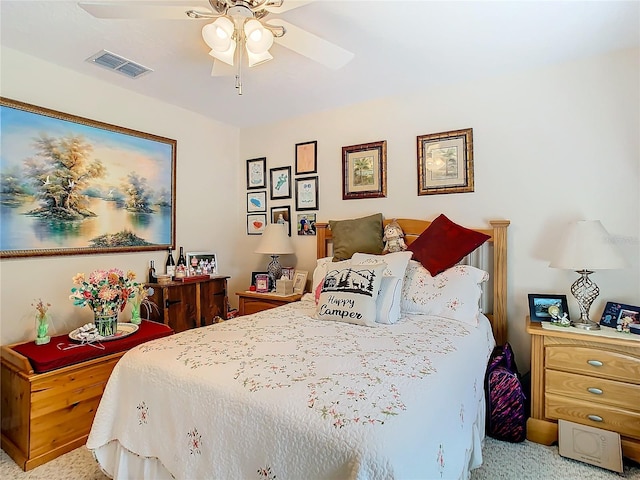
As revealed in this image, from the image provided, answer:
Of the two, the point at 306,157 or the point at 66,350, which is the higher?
the point at 306,157

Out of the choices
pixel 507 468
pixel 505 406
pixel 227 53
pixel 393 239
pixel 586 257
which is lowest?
pixel 507 468

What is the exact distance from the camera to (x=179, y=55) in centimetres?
240

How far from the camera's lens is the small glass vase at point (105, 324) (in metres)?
2.46

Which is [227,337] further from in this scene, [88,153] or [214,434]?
[88,153]

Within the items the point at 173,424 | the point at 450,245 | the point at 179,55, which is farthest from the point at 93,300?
the point at 450,245

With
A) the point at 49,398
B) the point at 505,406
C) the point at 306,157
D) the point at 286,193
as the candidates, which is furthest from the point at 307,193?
the point at 49,398

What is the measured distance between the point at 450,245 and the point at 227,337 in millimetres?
1690

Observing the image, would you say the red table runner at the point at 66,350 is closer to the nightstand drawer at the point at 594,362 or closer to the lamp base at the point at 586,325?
the nightstand drawer at the point at 594,362

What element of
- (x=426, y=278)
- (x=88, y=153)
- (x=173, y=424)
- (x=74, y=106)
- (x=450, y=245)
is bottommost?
(x=173, y=424)

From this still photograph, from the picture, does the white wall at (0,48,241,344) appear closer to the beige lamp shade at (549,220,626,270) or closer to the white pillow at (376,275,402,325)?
the white pillow at (376,275,402,325)

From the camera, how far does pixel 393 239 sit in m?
2.99

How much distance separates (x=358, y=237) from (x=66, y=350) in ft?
7.28

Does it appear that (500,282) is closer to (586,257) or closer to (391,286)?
(586,257)

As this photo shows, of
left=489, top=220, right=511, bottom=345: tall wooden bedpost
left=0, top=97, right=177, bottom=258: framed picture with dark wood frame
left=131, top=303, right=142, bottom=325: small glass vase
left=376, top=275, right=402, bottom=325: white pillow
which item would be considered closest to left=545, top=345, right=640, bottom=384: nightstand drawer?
left=489, top=220, right=511, bottom=345: tall wooden bedpost
